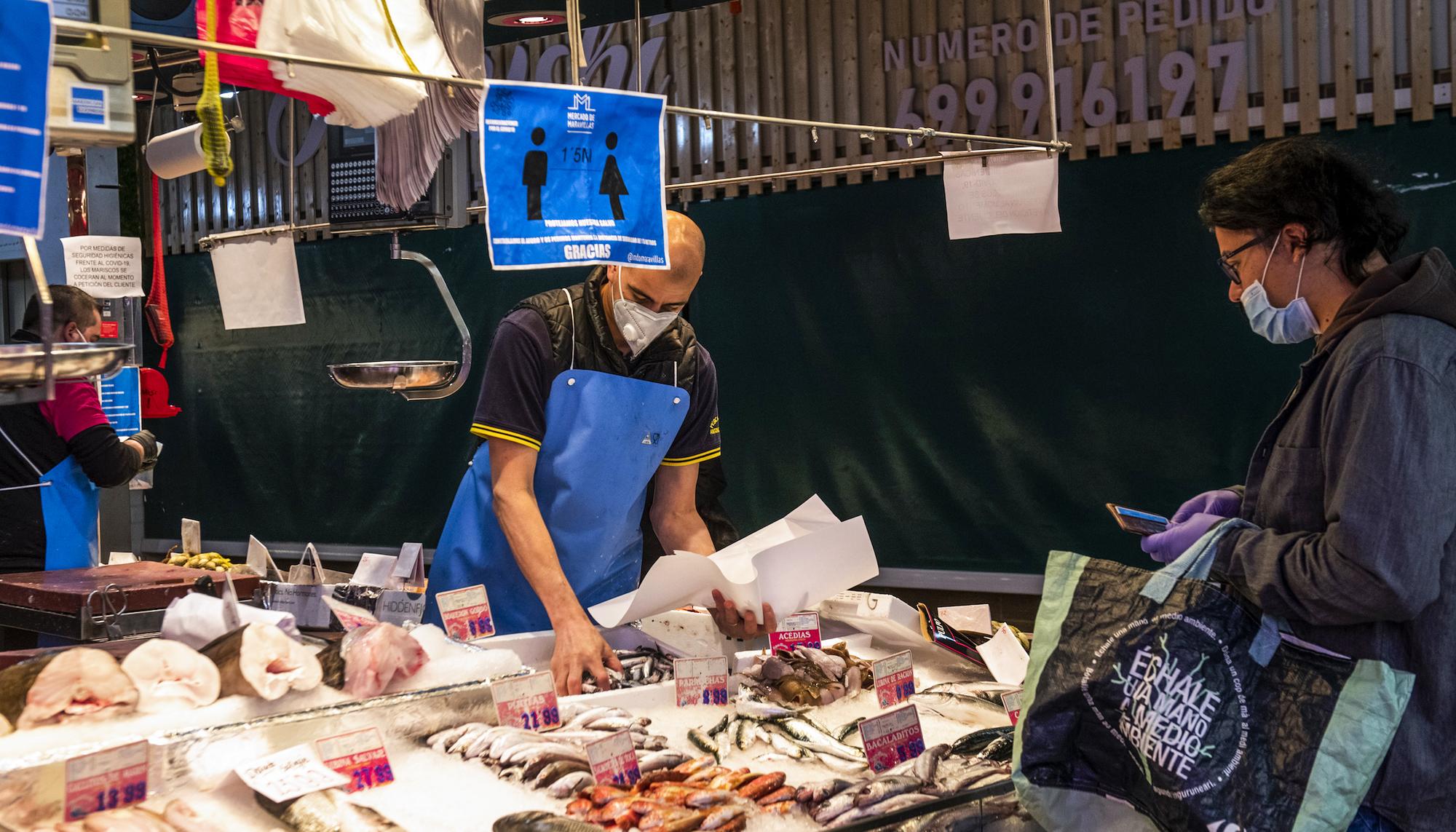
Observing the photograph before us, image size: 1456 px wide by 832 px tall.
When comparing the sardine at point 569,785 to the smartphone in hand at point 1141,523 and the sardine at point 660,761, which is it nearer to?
the sardine at point 660,761

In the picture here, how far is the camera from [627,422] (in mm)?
3076

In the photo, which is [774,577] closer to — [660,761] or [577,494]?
[577,494]

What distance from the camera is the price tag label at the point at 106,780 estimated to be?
5.32 feet

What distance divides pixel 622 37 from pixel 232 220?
338 cm

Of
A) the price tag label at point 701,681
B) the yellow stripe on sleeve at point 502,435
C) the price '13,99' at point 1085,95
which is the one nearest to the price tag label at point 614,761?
the price tag label at point 701,681

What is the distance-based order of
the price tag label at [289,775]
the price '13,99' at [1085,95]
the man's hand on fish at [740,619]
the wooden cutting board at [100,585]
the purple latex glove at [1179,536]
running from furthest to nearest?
the price '13,99' at [1085,95] → the wooden cutting board at [100,585] → the man's hand on fish at [740,619] → the purple latex glove at [1179,536] → the price tag label at [289,775]

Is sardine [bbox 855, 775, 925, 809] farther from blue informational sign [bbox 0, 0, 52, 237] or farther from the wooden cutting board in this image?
the wooden cutting board

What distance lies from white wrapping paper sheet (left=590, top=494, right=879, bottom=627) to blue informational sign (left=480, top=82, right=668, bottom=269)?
0.81 metres

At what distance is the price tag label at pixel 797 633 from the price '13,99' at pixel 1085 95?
2.60m

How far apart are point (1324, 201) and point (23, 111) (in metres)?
1.87

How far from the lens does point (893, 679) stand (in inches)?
96.0

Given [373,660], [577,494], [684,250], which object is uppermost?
[684,250]

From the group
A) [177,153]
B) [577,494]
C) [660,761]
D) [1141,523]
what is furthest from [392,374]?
[1141,523]

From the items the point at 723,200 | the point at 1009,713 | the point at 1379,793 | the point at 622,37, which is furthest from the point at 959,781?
the point at 622,37
